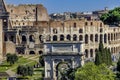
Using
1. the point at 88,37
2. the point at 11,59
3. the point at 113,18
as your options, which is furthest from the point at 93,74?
the point at 113,18

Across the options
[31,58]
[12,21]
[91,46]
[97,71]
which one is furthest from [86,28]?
[97,71]

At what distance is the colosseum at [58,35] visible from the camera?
10844cm

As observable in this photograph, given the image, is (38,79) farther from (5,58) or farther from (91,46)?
(91,46)

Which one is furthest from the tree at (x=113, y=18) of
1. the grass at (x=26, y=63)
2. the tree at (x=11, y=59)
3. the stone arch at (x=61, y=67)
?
the stone arch at (x=61, y=67)

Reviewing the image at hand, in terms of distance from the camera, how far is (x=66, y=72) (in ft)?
226

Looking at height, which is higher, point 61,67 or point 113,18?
point 113,18

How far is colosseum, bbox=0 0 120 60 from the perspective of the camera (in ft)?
356

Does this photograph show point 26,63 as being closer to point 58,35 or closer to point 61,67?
point 61,67

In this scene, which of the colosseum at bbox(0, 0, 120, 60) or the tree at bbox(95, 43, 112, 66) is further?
the colosseum at bbox(0, 0, 120, 60)

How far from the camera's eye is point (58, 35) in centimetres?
10888

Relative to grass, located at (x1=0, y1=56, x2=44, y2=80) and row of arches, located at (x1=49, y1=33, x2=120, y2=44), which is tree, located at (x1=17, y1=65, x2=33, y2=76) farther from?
row of arches, located at (x1=49, y1=33, x2=120, y2=44)

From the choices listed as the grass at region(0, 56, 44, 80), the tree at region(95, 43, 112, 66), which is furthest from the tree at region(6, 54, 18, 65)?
the tree at region(95, 43, 112, 66)

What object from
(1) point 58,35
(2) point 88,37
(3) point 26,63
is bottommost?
(3) point 26,63

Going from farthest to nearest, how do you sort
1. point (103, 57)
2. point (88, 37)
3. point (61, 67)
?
point (88, 37) → point (103, 57) → point (61, 67)
